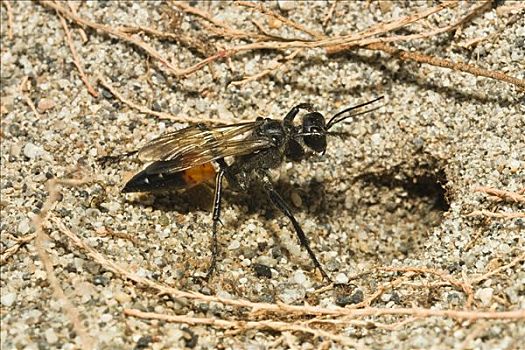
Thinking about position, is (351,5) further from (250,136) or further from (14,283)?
(14,283)

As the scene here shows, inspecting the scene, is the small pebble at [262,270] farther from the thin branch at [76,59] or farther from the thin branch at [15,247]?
the thin branch at [76,59]

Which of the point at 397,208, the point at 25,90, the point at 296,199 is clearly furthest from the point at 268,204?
the point at 25,90

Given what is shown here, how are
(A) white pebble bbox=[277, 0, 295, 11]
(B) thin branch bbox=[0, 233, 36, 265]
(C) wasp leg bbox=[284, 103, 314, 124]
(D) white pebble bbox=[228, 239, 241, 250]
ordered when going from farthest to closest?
1. (A) white pebble bbox=[277, 0, 295, 11]
2. (C) wasp leg bbox=[284, 103, 314, 124]
3. (D) white pebble bbox=[228, 239, 241, 250]
4. (B) thin branch bbox=[0, 233, 36, 265]

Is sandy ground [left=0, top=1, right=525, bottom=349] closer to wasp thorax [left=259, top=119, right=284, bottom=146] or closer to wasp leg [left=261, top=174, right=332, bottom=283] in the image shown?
wasp leg [left=261, top=174, right=332, bottom=283]

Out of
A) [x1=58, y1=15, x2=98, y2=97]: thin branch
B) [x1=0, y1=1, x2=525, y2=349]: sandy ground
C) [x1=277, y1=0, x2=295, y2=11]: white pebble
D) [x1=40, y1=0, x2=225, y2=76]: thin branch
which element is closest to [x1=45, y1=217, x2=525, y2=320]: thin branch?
[x1=0, y1=1, x2=525, y2=349]: sandy ground

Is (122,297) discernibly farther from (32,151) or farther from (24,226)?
(32,151)

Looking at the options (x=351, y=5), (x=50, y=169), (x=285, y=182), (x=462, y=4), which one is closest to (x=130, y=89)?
(x=50, y=169)
